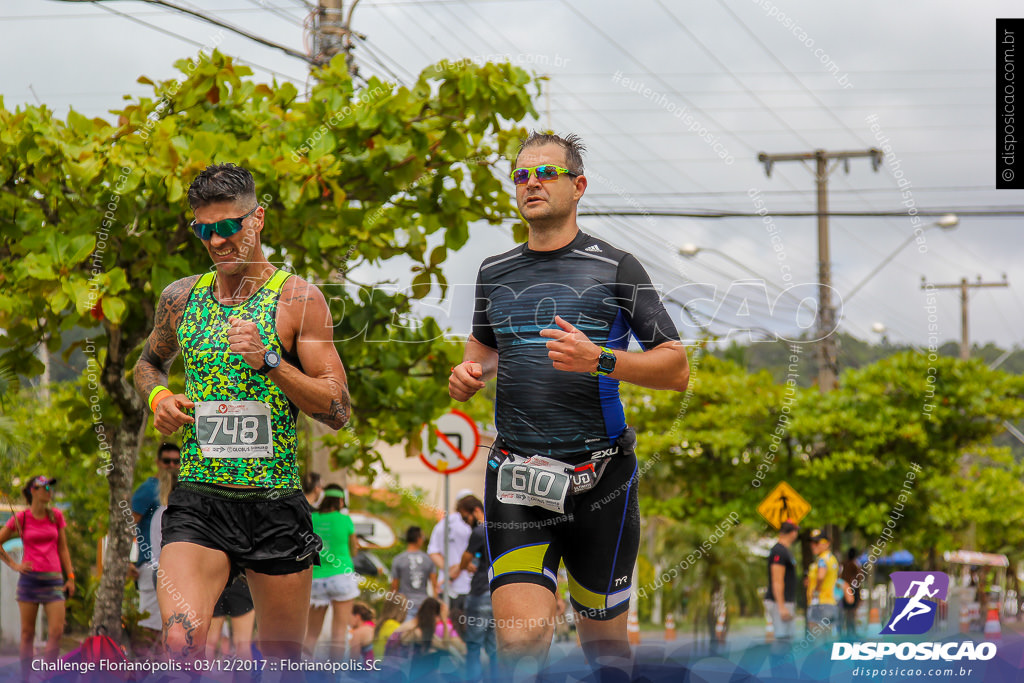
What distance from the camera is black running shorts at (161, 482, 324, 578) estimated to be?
3.45 metres

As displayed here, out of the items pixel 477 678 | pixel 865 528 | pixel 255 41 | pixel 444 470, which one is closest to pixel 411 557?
pixel 444 470

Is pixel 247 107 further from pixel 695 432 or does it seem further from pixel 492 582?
pixel 695 432

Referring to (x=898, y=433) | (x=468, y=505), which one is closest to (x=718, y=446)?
(x=898, y=433)

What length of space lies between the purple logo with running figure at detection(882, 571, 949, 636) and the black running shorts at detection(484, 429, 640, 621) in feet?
3.78

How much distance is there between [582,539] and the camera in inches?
139

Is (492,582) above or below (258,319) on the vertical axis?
below

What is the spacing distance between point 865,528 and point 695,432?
3226mm

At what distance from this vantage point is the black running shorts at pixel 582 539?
3.42 meters

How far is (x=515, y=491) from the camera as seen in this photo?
3402 mm

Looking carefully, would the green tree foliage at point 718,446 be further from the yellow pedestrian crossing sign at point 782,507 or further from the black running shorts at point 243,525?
the black running shorts at point 243,525

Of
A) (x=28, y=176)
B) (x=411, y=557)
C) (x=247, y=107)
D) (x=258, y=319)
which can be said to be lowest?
(x=411, y=557)

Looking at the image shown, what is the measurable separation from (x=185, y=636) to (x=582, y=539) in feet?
4.18

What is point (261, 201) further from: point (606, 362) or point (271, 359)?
point (606, 362)

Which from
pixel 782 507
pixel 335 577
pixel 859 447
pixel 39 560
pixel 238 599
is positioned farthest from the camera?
pixel 859 447
